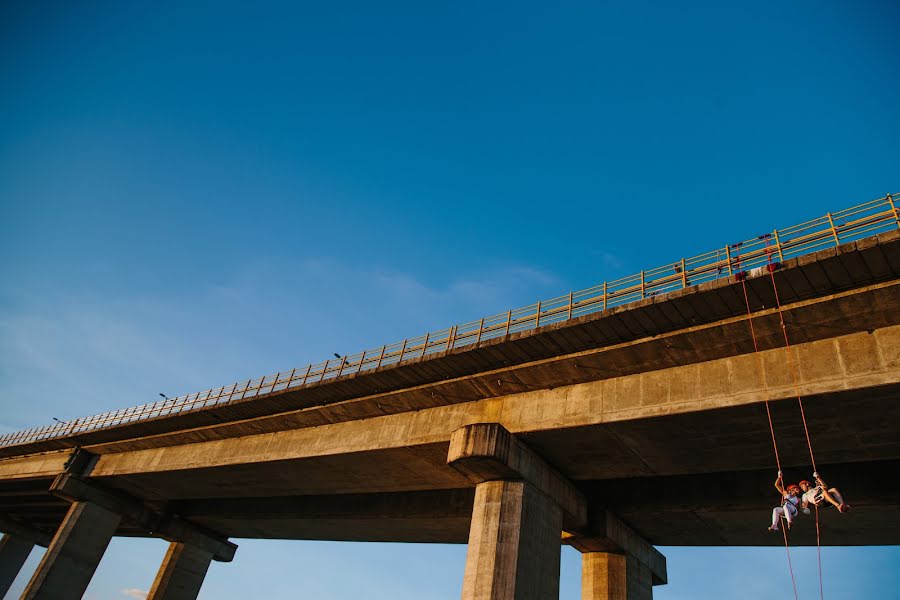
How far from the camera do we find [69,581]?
2972 cm

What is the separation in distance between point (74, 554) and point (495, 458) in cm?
2757

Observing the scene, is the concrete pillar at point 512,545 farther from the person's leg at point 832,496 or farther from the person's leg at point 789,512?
the person's leg at point 832,496

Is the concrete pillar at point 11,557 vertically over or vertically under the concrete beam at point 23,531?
under

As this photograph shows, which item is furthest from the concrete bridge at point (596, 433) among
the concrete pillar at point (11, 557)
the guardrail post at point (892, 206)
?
the concrete pillar at point (11, 557)

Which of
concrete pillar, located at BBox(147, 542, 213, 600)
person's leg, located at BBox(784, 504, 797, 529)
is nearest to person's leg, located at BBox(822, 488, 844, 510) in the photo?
person's leg, located at BBox(784, 504, 797, 529)

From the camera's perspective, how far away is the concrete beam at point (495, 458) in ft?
55.3

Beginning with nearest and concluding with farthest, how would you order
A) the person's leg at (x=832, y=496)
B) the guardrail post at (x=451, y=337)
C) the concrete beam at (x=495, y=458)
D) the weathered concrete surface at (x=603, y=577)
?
1. the person's leg at (x=832, y=496)
2. the concrete beam at (x=495, y=458)
3. the guardrail post at (x=451, y=337)
4. the weathered concrete surface at (x=603, y=577)

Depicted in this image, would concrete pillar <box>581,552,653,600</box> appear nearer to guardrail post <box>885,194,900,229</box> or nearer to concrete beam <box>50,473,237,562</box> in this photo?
guardrail post <box>885,194,900,229</box>

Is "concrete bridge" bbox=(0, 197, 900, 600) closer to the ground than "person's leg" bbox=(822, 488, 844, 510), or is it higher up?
higher up

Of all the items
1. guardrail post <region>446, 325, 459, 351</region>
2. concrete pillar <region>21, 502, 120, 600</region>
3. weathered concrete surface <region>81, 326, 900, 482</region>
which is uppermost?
guardrail post <region>446, 325, 459, 351</region>

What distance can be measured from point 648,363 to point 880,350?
5274 millimetres

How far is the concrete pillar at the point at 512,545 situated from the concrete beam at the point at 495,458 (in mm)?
324

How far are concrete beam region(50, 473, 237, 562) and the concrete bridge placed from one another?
2909 mm

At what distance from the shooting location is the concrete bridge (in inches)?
530
